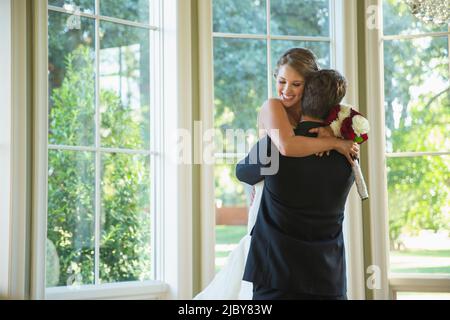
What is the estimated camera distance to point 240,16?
3.81 meters

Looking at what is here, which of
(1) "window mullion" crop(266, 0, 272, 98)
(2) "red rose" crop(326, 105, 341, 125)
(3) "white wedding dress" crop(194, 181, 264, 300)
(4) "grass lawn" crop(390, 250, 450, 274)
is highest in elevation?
(1) "window mullion" crop(266, 0, 272, 98)

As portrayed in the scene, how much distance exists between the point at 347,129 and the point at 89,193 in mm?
1623

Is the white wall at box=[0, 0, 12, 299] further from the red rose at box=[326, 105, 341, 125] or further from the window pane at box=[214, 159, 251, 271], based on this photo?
the red rose at box=[326, 105, 341, 125]

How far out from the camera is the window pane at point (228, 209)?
3.72 meters

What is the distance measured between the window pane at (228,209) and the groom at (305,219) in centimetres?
140

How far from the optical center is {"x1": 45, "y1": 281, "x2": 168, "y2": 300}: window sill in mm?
3230

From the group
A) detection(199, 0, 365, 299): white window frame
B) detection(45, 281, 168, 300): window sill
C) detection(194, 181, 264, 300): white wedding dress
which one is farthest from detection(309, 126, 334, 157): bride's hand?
detection(45, 281, 168, 300): window sill

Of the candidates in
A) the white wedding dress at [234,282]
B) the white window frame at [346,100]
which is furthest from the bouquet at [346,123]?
the white window frame at [346,100]

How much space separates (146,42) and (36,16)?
75 centimetres

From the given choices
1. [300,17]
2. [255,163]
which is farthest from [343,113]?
[300,17]

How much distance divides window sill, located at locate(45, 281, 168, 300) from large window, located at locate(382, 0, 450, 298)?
139 cm

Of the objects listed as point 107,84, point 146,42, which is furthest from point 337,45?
point 107,84

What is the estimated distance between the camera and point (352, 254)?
3.75 m

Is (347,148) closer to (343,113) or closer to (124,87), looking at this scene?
(343,113)
